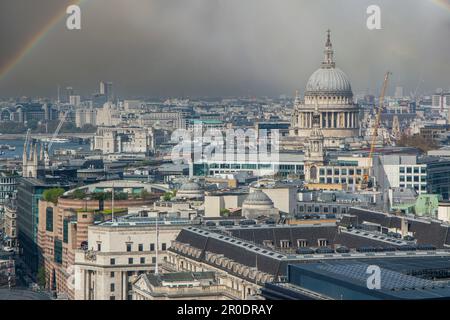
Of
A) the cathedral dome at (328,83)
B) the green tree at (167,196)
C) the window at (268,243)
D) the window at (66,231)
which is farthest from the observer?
the cathedral dome at (328,83)

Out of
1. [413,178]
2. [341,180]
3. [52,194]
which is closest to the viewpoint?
[52,194]

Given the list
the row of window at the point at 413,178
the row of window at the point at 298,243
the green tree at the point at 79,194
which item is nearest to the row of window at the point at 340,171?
the row of window at the point at 413,178

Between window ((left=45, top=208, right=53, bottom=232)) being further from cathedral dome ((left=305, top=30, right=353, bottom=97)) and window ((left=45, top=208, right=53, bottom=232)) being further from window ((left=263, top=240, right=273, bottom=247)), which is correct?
cathedral dome ((left=305, top=30, right=353, bottom=97))

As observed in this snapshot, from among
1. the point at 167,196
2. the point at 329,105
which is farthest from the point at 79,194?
the point at 329,105

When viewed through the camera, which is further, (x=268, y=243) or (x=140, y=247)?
(x=140, y=247)

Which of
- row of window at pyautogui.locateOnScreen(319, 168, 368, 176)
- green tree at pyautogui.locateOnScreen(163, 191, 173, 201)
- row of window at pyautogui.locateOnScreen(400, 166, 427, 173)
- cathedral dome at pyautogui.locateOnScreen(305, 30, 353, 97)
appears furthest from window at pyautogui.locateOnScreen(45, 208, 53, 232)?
cathedral dome at pyautogui.locateOnScreen(305, 30, 353, 97)

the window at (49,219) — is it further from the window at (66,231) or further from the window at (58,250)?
the window at (66,231)

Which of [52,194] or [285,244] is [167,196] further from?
[285,244]
